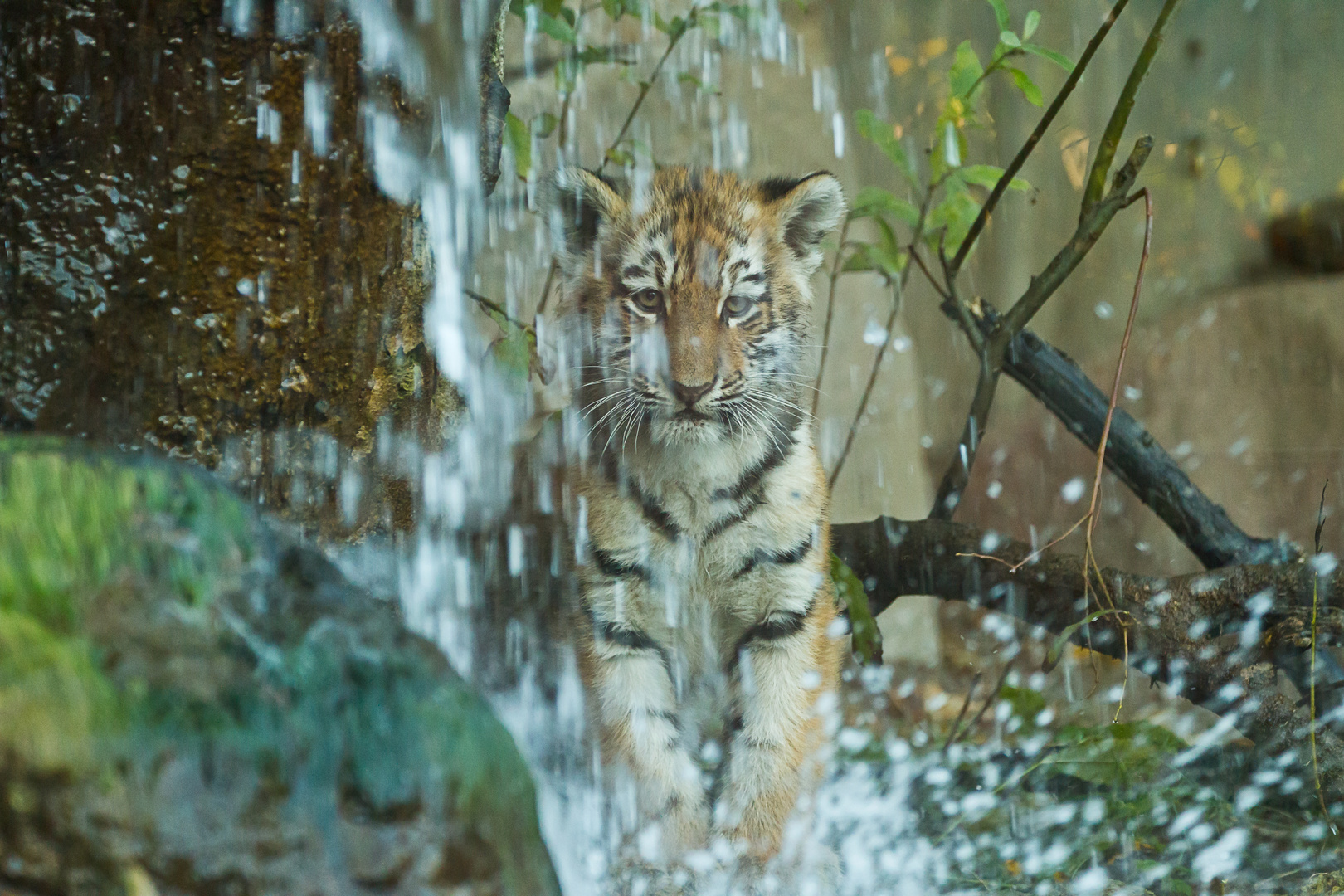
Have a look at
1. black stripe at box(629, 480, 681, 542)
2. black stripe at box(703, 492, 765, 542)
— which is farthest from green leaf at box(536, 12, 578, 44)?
black stripe at box(703, 492, 765, 542)

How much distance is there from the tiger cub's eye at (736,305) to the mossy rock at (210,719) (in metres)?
1.58

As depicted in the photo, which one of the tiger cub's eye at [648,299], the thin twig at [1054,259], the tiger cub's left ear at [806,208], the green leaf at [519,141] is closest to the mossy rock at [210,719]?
the tiger cub's eye at [648,299]

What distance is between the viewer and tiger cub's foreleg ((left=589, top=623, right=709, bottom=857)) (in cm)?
297

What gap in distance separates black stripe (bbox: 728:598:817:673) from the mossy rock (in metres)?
1.37

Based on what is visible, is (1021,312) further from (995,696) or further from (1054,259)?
(995,696)

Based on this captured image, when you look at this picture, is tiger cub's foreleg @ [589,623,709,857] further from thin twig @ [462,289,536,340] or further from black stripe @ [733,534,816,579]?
thin twig @ [462,289,536,340]

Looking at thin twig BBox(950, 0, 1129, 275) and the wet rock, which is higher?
thin twig BBox(950, 0, 1129, 275)

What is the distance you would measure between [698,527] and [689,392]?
15.2 inches

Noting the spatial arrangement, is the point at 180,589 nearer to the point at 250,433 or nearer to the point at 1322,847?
the point at 250,433

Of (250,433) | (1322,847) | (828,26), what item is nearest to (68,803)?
(250,433)

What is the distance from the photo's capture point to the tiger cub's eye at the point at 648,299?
124 inches

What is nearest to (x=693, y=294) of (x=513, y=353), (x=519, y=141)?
(x=513, y=353)

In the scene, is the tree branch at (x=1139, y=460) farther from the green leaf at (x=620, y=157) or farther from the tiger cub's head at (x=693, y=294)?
the green leaf at (x=620, y=157)

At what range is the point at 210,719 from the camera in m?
1.60
